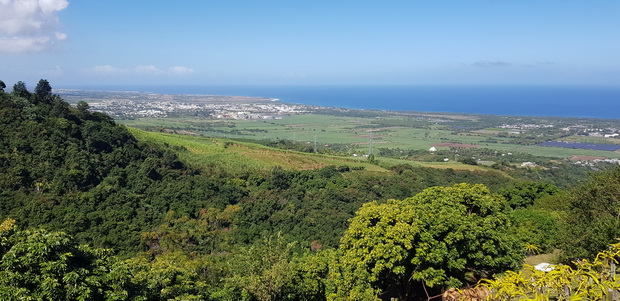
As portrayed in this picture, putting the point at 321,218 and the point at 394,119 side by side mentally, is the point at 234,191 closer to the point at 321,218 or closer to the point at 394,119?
the point at 321,218

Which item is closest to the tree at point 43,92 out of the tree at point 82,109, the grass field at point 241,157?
the tree at point 82,109

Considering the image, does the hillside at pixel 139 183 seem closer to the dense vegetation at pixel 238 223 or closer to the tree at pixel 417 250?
the dense vegetation at pixel 238 223

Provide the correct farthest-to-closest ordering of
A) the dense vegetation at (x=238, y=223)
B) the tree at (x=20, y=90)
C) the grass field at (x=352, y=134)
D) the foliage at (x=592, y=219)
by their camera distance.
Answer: the grass field at (x=352, y=134) → the tree at (x=20, y=90) → the foliage at (x=592, y=219) → the dense vegetation at (x=238, y=223)

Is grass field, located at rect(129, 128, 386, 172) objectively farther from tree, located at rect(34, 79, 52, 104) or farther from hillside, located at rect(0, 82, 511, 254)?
tree, located at rect(34, 79, 52, 104)

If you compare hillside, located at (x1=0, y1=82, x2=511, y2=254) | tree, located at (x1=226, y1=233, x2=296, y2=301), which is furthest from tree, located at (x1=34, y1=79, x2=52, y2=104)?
tree, located at (x1=226, y1=233, x2=296, y2=301)

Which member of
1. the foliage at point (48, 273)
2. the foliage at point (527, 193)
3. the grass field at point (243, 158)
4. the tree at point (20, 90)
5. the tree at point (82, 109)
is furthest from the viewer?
the grass field at point (243, 158)

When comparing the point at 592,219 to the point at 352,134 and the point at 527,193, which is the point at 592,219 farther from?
the point at 352,134

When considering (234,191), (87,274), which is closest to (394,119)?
(234,191)
